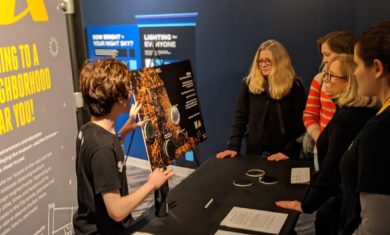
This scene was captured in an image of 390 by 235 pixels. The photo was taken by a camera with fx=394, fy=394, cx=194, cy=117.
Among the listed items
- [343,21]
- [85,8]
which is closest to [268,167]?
[343,21]

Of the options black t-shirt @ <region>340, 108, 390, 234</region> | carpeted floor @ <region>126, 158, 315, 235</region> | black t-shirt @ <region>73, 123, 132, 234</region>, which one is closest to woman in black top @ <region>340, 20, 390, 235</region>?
black t-shirt @ <region>340, 108, 390, 234</region>

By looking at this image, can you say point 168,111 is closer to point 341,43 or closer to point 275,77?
point 275,77

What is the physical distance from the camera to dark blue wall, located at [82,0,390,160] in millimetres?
3123

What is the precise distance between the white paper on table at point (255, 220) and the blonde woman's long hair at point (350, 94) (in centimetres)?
55

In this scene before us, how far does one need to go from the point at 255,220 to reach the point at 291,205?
22 centimetres

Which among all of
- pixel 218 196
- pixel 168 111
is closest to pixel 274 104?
pixel 168 111

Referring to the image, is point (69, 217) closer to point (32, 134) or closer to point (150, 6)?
point (32, 134)

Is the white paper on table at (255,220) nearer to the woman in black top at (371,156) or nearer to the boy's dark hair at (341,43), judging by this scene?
the woman in black top at (371,156)

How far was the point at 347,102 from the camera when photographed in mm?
1667

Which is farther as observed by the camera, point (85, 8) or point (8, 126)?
point (85, 8)

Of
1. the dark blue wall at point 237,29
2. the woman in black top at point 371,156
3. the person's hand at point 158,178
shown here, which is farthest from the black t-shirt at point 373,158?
the dark blue wall at point 237,29

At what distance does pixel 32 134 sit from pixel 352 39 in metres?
2.01

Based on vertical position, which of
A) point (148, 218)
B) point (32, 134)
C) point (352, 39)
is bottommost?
point (148, 218)

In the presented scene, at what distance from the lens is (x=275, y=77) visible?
2.73 meters
